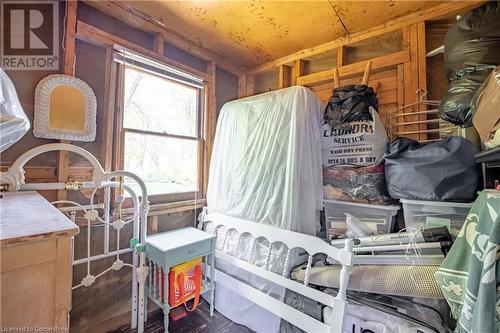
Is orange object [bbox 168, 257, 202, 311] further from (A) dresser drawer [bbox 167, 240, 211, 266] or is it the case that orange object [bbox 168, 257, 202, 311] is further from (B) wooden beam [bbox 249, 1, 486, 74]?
(B) wooden beam [bbox 249, 1, 486, 74]

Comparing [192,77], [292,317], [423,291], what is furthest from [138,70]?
[423,291]

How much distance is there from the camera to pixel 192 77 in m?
2.24

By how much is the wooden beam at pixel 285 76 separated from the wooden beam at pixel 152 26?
62cm

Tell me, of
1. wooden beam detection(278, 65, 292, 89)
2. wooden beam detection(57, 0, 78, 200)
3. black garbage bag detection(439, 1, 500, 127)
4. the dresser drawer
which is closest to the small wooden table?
the dresser drawer

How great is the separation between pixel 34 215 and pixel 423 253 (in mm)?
1775

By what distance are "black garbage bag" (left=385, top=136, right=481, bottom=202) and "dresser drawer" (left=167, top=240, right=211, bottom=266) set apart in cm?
146

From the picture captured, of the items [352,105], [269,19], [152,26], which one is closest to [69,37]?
[152,26]

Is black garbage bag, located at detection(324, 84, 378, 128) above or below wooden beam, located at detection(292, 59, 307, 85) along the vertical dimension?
below

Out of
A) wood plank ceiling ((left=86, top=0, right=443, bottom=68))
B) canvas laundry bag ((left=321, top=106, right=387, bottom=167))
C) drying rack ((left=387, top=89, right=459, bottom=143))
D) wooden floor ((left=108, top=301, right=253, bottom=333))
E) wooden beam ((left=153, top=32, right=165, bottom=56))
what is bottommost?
wooden floor ((left=108, top=301, right=253, bottom=333))

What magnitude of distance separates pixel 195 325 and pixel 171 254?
0.72 m

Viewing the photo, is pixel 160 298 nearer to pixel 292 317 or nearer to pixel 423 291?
pixel 292 317

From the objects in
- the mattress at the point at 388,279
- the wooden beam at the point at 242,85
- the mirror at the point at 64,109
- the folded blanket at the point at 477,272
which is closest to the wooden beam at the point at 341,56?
the wooden beam at the point at 242,85

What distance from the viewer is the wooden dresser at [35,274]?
0.53 metres

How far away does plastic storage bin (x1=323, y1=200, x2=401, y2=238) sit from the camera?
1.50 meters
